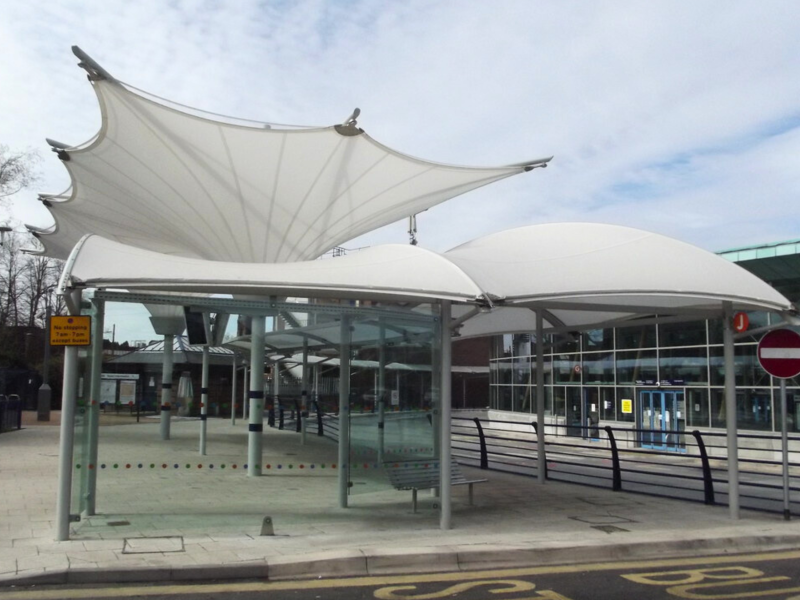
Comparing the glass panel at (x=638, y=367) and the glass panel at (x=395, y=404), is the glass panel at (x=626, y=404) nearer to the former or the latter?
the glass panel at (x=638, y=367)

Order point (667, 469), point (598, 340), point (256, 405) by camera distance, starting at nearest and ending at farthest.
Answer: point (256, 405), point (667, 469), point (598, 340)

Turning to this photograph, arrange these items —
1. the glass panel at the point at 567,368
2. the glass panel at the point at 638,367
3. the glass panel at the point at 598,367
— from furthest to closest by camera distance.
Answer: the glass panel at the point at 567,368, the glass panel at the point at 598,367, the glass panel at the point at 638,367

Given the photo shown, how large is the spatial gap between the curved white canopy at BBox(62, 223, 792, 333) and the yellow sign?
2.31 ft

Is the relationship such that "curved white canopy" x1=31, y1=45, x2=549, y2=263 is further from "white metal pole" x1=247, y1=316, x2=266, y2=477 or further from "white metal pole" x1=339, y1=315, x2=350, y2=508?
"white metal pole" x1=339, y1=315, x2=350, y2=508

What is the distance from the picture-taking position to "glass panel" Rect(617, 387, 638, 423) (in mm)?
33094

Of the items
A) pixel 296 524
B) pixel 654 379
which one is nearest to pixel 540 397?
pixel 296 524

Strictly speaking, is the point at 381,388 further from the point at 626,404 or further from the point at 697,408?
the point at 626,404

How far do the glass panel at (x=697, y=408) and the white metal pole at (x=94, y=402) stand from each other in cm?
2503

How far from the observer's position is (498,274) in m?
10.5

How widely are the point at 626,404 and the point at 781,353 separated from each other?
2260 centimetres

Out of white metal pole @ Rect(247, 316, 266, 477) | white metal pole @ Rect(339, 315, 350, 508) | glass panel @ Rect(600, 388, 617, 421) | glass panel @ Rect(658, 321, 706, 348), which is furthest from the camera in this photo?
glass panel @ Rect(600, 388, 617, 421)

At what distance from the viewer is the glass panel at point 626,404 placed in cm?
3309

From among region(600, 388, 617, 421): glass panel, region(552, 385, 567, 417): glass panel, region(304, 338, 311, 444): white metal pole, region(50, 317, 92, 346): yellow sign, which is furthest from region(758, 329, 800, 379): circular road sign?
region(552, 385, 567, 417): glass panel

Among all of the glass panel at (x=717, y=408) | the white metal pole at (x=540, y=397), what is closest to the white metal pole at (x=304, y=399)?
the white metal pole at (x=540, y=397)
